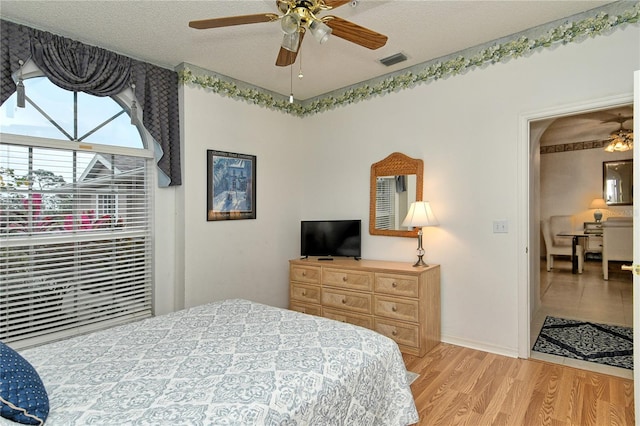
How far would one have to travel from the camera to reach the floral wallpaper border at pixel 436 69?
2598mm

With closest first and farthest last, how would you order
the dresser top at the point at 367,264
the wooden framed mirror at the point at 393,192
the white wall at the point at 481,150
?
the white wall at the point at 481,150
the dresser top at the point at 367,264
the wooden framed mirror at the point at 393,192

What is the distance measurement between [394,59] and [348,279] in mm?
2080

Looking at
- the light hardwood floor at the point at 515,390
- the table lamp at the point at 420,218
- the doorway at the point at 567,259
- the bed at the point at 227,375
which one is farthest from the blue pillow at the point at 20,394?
the doorway at the point at 567,259

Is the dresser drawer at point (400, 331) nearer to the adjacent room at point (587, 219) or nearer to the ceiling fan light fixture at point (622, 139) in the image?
the adjacent room at point (587, 219)

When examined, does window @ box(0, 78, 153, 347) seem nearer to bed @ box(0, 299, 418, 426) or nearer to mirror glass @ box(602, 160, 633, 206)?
bed @ box(0, 299, 418, 426)

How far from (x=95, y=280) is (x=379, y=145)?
9.46ft

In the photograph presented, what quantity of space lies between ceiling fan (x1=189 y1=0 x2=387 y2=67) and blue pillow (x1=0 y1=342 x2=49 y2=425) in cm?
174

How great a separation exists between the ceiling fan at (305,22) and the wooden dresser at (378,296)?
191cm

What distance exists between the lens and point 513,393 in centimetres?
242

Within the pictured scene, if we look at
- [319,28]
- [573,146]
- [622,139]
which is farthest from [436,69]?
[573,146]

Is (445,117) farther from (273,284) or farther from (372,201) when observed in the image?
(273,284)

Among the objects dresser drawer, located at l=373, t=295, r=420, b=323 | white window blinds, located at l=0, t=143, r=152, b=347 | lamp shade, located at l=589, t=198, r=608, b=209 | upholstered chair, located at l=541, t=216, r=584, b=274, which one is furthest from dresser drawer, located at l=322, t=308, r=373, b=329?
Result: lamp shade, located at l=589, t=198, r=608, b=209

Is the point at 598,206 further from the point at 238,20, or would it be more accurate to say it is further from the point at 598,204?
the point at 238,20

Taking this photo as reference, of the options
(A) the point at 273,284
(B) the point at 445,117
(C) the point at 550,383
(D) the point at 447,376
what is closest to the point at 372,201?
(B) the point at 445,117
